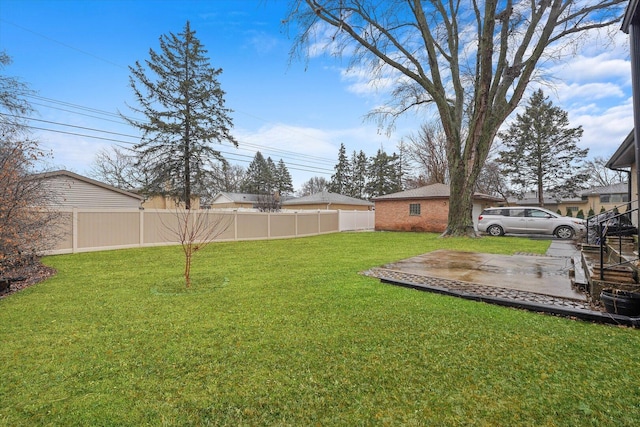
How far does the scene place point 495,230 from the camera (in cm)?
1429

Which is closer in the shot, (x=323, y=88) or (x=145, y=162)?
(x=323, y=88)

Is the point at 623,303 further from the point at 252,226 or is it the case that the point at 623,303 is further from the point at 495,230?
the point at 252,226

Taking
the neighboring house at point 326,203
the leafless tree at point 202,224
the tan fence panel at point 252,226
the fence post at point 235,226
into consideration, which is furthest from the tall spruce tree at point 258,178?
the leafless tree at point 202,224

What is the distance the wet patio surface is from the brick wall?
10178 mm

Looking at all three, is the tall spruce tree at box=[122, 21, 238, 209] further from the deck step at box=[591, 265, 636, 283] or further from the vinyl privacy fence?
the deck step at box=[591, 265, 636, 283]

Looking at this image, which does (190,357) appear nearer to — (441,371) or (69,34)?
(441,371)

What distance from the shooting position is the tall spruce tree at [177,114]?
55.3ft

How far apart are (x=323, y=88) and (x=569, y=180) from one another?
26155 mm

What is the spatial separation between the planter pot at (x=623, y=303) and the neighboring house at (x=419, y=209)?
14.4 metres

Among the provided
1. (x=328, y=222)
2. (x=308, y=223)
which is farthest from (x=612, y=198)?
(x=308, y=223)

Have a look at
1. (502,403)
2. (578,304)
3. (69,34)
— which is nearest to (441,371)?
(502,403)

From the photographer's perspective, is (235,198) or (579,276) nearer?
(579,276)

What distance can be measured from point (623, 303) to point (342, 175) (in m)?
41.6

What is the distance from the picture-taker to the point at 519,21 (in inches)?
480
